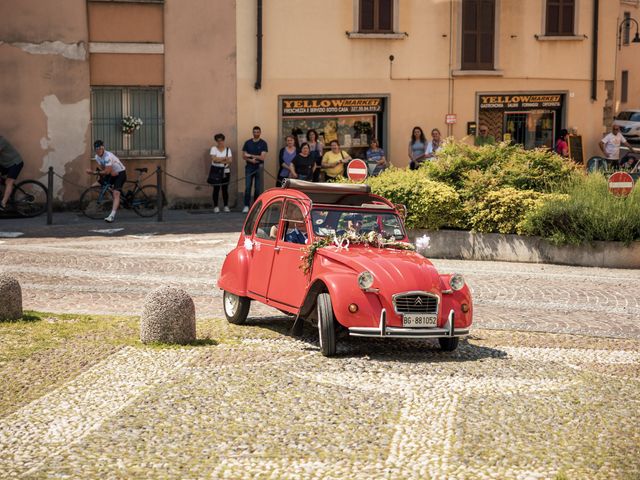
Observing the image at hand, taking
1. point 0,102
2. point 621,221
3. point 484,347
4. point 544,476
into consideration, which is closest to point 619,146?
point 621,221

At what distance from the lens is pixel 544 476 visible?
25.7 ft

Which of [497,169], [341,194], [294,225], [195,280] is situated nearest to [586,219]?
[497,169]

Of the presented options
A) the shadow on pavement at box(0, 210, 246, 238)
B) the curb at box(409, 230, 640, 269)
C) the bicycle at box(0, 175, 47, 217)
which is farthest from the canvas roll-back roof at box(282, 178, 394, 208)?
the bicycle at box(0, 175, 47, 217)

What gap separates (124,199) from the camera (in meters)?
24.6

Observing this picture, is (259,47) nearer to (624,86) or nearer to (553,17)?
(553,17)

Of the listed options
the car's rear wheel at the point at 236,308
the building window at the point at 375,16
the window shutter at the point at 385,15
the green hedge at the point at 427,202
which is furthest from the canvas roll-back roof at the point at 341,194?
the window shutter at the point at 385,15

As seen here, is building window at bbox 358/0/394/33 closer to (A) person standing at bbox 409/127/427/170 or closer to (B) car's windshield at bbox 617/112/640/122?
(A) person standing at bbox 409/127/427/170

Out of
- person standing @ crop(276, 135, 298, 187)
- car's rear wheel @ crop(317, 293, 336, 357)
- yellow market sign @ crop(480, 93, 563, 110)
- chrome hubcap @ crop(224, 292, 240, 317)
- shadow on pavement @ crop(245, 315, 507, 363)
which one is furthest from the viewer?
yellow market sign @ crop(480, 93, 563, 110)

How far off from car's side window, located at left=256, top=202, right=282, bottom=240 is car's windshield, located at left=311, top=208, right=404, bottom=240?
0.64m

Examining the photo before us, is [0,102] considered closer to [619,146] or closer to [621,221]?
[621,221]

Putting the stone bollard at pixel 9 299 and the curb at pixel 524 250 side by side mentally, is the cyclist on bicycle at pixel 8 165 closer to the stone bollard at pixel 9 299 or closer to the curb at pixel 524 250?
the curb at pixel 524 250

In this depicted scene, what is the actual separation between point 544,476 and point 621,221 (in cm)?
1157

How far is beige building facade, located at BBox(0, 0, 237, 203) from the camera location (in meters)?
25.1

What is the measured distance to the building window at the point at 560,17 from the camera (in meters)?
31.1
